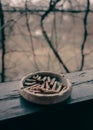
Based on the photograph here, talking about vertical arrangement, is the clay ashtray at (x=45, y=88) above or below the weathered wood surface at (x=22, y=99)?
above

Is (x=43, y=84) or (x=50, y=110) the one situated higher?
(x=43, y=84)

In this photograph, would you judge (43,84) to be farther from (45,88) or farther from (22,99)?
(22,99)

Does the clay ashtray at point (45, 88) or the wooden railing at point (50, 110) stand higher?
the clay ashtray at point (45, 88)

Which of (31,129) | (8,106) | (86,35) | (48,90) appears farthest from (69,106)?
(86,35)

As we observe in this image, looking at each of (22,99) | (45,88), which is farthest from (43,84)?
(22,99)
